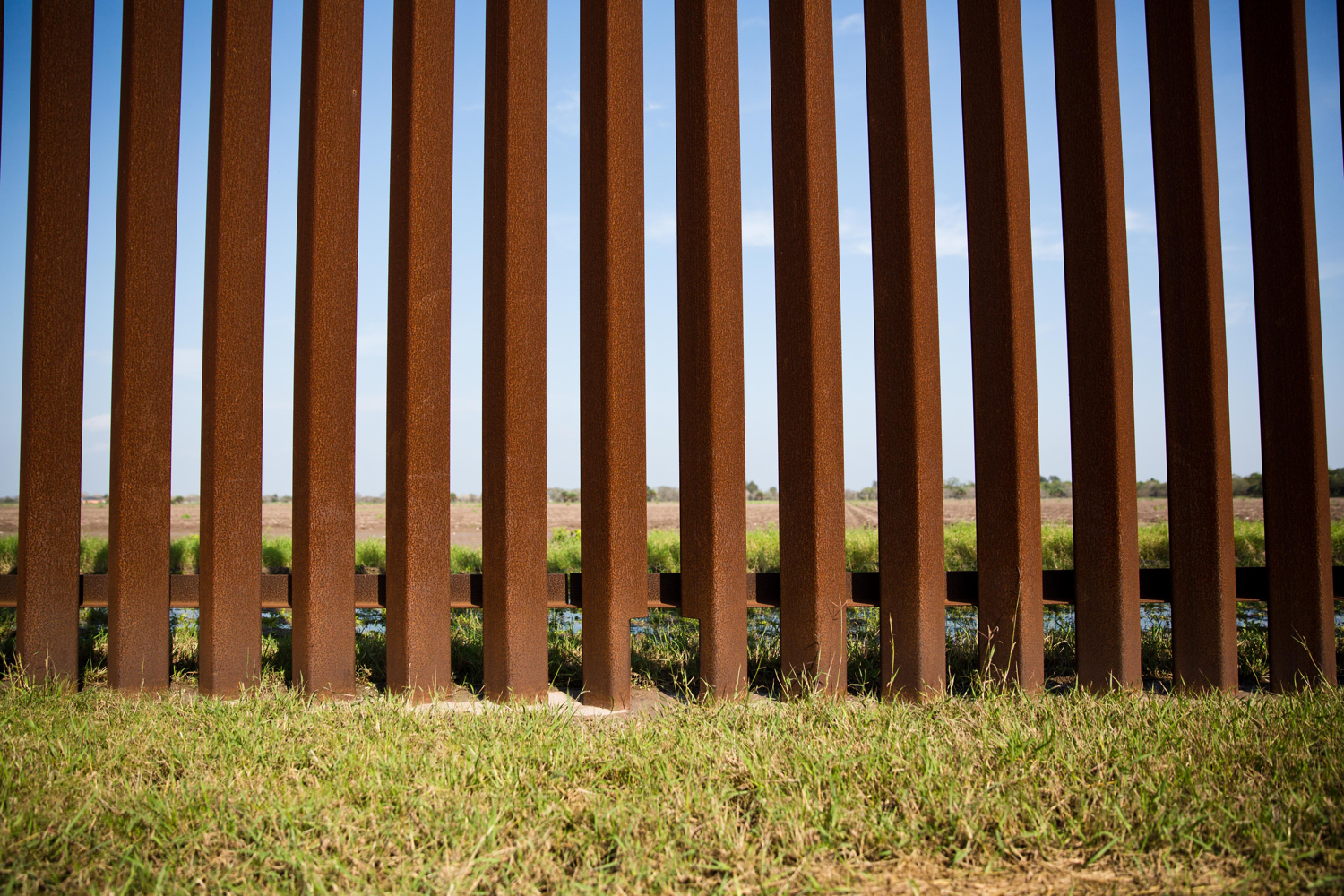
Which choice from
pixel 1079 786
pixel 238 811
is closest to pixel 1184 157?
pixel 1079 786

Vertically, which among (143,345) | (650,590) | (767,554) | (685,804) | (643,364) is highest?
(143,345)

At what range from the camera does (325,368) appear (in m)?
3.48

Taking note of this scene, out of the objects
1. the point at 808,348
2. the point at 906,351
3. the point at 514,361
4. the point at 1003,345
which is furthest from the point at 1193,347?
the point at 514,361

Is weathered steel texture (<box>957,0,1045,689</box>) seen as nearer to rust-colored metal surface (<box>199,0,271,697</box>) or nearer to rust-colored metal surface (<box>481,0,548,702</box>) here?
rust-colored metal surface (<box>481,0,548,702</box>)

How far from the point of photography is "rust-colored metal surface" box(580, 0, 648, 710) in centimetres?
341

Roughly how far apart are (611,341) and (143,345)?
2025 millimetres

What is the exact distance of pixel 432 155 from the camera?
140 inches

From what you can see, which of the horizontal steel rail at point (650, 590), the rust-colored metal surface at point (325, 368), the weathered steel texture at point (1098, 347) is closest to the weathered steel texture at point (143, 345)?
the horizontal steel rail at point (650, 590)

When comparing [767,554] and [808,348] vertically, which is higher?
[808,348]

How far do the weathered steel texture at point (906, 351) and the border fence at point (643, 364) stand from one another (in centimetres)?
2

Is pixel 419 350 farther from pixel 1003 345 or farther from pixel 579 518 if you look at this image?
Answer: pixel 579 518

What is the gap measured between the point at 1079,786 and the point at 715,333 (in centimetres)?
210

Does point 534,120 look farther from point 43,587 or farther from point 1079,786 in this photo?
point 1079,786

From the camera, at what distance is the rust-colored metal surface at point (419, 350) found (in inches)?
135
